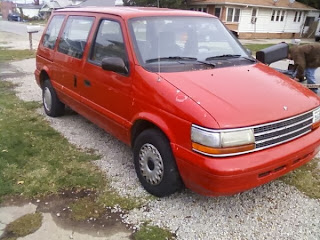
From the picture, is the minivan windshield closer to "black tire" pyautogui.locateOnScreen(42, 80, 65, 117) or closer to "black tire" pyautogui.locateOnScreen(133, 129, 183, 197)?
"black tire" pyautogui.locateOnScreen(133, 129, 183, 197)

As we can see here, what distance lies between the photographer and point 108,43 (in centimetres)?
395

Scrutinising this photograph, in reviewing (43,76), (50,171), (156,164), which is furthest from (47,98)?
(156,164)

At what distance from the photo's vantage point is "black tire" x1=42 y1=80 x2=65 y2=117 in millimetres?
5605

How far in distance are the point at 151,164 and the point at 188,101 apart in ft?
2.96

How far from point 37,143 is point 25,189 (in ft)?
4.18

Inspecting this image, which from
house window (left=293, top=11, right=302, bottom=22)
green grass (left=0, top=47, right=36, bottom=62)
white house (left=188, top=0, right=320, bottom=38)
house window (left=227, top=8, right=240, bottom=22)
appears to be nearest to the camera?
green grass (left=0, top=47, right=36, bottom=62)

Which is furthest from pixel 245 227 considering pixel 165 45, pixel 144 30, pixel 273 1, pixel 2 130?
pixel 273 1

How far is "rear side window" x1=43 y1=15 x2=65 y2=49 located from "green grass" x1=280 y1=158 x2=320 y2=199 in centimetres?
418

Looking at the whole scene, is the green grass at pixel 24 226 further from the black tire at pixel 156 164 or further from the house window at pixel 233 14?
the house window at pixel 233 14

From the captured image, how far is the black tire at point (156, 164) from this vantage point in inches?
123

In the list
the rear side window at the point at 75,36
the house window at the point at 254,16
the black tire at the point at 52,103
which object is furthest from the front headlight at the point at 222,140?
the house window at the point at 254,16

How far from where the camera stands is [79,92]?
4.58m

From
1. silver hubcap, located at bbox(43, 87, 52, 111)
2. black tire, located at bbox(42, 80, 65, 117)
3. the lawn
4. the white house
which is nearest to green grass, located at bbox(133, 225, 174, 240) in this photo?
the lawn

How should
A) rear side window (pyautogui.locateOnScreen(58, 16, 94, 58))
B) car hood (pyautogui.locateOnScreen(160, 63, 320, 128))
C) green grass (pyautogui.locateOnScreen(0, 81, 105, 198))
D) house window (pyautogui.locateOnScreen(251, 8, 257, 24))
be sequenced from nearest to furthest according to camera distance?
car hood (pyautogui.locateOnScreen(160, 63, 320, 128)) → green grass (pyautogui.locateOnScreen(0, 81, 105, 198)) → rear side window (pyautogui.locateOnScreen(58, 16, 94, 58)) → house window (pyautogui.locateOnScreen(251, 8, 257, 24))
